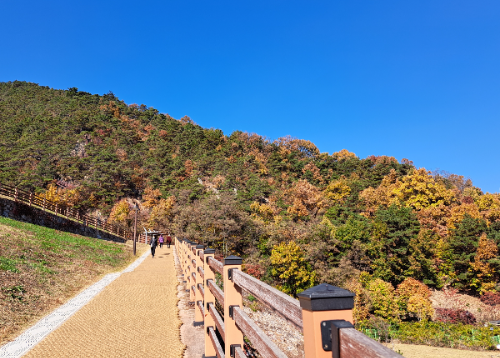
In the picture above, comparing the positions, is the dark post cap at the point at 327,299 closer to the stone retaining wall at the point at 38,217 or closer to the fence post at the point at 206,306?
the fence post at the point at 206,306

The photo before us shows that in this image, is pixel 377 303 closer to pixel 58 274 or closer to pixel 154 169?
pixel 58 274

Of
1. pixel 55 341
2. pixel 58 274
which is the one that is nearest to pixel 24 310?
pixel 55 341

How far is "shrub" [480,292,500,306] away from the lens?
124ft

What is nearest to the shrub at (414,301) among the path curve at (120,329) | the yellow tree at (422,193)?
the yellow tree at (422,193)

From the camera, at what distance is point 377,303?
98.9 ft

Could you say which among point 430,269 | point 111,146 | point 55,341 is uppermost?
point 111,146

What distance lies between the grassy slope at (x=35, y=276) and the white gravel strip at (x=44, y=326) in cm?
21

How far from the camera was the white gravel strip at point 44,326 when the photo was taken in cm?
443

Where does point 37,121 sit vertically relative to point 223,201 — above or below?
above

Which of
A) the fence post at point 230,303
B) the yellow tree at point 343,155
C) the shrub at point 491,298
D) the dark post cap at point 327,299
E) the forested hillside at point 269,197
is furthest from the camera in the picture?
the yellow tree at point 343,155

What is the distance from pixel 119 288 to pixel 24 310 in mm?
2687

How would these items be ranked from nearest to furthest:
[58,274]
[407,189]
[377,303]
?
[58,274], [377,303], [407,189]

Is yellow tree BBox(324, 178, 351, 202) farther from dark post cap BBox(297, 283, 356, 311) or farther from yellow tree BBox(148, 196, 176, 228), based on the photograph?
dark post cap BBox(297, 283, 356, 311)

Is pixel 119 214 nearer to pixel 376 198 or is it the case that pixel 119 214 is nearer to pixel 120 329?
pixel 376 198
